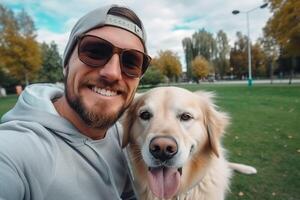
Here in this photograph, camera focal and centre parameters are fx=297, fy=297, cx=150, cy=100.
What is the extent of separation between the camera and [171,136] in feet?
8.09

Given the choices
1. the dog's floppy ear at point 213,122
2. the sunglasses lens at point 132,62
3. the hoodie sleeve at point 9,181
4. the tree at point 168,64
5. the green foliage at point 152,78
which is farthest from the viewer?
the tree at point 168,64

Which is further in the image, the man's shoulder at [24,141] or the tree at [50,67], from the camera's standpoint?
the tree at [50,67]

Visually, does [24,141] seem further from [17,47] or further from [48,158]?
[17,47]

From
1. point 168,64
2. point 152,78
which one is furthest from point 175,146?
point 168,64

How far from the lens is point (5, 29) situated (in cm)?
3366

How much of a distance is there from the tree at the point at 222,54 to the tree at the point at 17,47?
47.4 metres

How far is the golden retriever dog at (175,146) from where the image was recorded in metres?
2.47

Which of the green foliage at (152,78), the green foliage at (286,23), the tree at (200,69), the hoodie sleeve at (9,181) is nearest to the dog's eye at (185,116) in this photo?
the hoodie sleeve at (9,181)

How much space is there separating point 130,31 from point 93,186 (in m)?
1.03

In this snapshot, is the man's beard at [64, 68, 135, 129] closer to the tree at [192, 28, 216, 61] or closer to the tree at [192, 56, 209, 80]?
the tree at [192, 56, 209, 80]

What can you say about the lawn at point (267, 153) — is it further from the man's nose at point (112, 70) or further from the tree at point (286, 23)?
the tree at point (286, 23)

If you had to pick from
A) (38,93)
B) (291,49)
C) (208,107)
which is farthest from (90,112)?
(291,49)

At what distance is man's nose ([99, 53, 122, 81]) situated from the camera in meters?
1.89

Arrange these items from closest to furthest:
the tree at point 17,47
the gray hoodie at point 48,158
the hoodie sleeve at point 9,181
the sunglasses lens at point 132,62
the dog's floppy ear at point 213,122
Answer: the hoodie sleeve at point 9,181 → the gray hoodie at point 48,158 → the sunglasses lens at point 132,62 → the dog's floppy ear at point 213,122 → the tree at point 17,47
